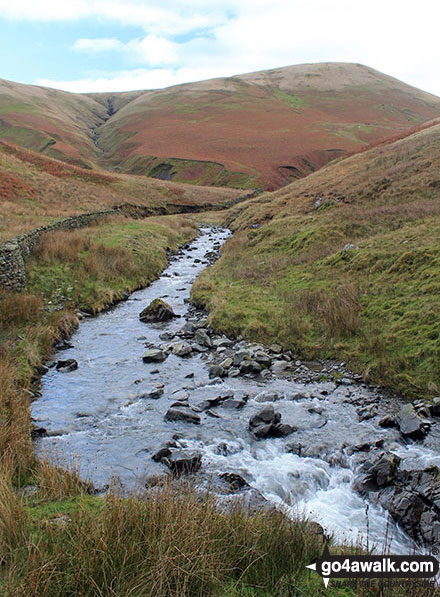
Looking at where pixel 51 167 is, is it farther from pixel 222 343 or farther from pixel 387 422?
pixel 387 422

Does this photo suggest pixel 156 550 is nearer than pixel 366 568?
Yes

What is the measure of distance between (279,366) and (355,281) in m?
5.23

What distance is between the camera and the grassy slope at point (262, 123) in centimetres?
8681

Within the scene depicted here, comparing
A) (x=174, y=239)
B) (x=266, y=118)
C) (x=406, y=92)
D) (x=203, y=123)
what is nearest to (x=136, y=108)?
(x=203, y=123)

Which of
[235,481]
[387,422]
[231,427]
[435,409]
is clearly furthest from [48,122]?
[235,481]

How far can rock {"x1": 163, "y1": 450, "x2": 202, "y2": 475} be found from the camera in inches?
302

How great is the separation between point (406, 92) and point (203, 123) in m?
105

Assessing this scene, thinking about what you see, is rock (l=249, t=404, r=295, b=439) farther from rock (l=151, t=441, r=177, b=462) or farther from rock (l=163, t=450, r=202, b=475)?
rock (l=151, t=441, r=177, b=462)

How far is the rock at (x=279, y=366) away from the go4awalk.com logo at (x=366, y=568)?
311 inches

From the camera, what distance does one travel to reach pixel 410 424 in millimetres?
8828

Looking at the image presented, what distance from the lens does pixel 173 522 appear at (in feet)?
13.7

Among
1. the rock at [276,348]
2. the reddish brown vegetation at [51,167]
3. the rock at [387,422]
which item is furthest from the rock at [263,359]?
the reddish brown vegetation at [51,167]

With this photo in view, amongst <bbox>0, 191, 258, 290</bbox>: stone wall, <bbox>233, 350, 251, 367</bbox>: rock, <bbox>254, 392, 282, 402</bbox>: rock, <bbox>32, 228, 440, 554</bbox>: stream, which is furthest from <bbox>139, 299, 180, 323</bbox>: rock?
<bbox>254, 392, 282, 402</bbox>: rock

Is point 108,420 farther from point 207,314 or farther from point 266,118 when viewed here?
point 266,118
